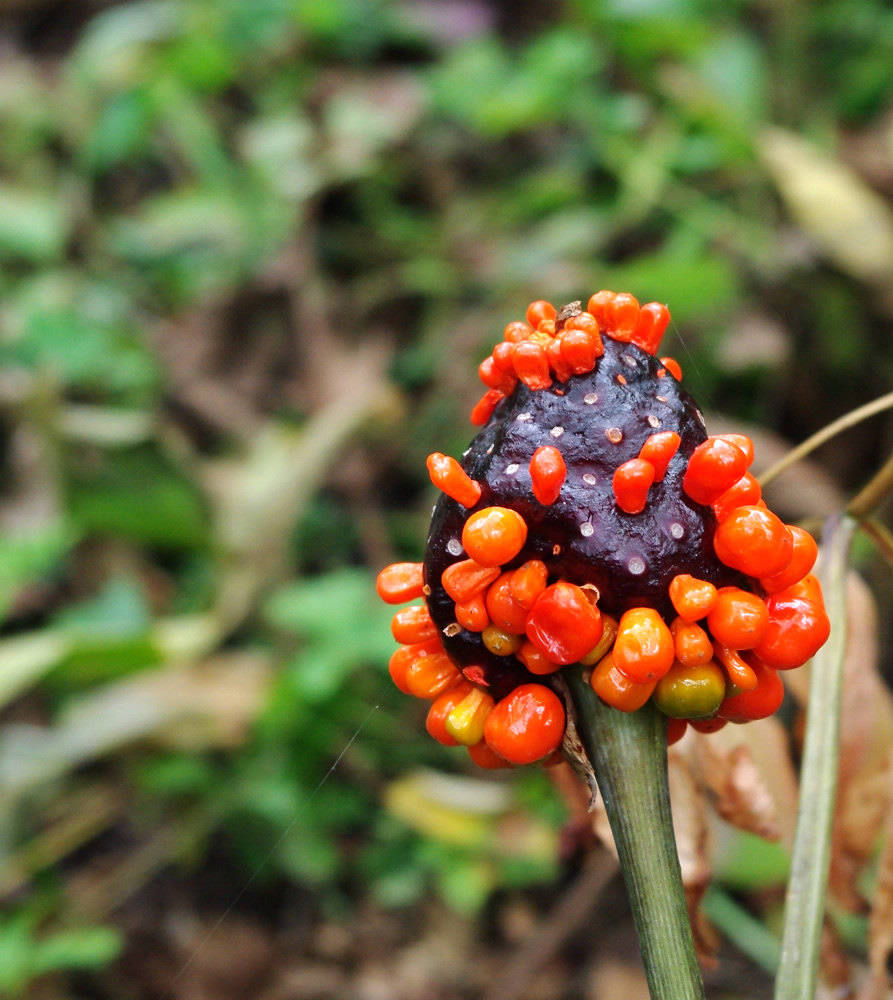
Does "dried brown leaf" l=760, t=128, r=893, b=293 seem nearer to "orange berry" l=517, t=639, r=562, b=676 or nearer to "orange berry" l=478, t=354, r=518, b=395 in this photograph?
"orange berry" l=478, t=354, r=518, b=395

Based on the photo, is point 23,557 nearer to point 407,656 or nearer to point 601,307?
point 407,656

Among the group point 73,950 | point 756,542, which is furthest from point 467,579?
point 73,950

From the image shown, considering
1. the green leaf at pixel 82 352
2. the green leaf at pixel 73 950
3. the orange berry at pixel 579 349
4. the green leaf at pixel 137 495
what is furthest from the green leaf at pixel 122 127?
the orange berry at pixel 579 349

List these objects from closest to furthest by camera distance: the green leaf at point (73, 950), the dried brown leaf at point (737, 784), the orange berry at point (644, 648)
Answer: the orange berry at point (644, 648)
the dried brown leaf at point (737, 784)
the green leaf at point (73, 950)

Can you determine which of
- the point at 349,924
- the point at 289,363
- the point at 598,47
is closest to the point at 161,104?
the point at 289,363

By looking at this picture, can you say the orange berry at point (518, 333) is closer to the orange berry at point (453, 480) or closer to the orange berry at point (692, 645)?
the orange berry at point (453, 480)

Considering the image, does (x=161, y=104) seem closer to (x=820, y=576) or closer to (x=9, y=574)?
(x=9, y=574)
